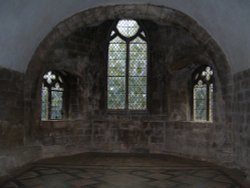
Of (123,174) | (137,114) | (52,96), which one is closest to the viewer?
(123,174)

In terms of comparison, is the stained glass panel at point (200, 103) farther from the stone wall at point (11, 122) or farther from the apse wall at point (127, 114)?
the stone wall at point (11, 122)

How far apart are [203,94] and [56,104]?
3955mm

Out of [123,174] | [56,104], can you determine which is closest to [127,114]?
[56,104]

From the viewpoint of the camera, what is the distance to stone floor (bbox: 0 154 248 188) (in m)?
4.58

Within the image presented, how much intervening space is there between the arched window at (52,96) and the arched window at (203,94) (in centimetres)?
367

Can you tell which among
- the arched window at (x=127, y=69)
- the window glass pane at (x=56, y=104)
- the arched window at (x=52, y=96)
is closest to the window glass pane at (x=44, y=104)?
the arched window at (x=52, y=96)

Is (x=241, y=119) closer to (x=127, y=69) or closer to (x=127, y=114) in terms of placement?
(x=127, y=114)

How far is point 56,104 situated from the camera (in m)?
8.27

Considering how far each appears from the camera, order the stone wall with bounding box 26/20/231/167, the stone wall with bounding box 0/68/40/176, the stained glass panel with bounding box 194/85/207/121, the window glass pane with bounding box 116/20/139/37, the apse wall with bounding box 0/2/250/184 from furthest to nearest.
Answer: the window glass pane with bounding box 116/20/139/37
the stone wall with bounding box 26/20/231/167
the stained glass panel with bounding box 194/85/207/121
the apse wall with bounding box 0/2/250/184
the stone wall with bounding box 0/68/40/176

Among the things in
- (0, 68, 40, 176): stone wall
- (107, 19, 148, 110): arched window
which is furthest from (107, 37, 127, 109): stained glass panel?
(0, 68, 40, 176): stone wall

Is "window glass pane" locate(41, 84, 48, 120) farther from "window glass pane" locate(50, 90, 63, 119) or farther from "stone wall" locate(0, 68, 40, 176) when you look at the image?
"stone wall" locate(0, 68, 40, 176)

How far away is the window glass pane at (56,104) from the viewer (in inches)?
322

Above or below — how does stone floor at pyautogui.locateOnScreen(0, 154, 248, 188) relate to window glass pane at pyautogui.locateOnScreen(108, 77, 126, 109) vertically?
below

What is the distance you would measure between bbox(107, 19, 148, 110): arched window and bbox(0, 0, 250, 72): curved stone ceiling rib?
312cm
